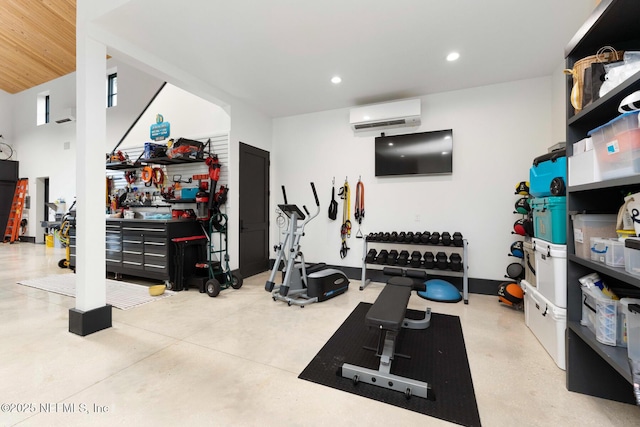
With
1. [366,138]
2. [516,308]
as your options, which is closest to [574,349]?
[516,308]

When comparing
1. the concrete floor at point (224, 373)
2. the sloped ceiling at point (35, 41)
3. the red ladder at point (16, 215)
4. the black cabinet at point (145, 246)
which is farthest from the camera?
the red ladder at point (16, 215)

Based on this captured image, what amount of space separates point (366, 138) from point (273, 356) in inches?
160

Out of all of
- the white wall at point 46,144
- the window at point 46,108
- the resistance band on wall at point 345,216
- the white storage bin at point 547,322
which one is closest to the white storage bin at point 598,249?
the white storage bin at point 547,322

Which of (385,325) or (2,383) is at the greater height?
(385,325)

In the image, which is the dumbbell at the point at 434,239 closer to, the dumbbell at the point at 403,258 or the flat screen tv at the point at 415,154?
the dumbbell at the point at 403,258

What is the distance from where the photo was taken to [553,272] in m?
2.31

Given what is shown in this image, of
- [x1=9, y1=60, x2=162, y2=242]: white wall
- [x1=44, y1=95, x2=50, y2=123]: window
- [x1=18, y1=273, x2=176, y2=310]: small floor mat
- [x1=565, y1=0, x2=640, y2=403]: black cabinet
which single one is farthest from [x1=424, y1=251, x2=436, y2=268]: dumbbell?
[x1=44, y1=95, x2=50, y2=123]: window

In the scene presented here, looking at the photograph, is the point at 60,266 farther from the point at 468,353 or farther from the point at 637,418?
the point at 637,418

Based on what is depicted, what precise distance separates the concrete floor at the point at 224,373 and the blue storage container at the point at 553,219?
1.09 m

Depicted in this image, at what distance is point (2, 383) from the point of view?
199 centimetres

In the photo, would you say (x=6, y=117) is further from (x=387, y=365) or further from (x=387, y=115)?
(x=387, y=365)

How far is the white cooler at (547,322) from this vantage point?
7.37 ft

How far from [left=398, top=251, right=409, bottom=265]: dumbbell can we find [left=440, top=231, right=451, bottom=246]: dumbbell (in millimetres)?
590

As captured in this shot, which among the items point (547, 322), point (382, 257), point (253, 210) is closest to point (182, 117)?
point (253, 210)
